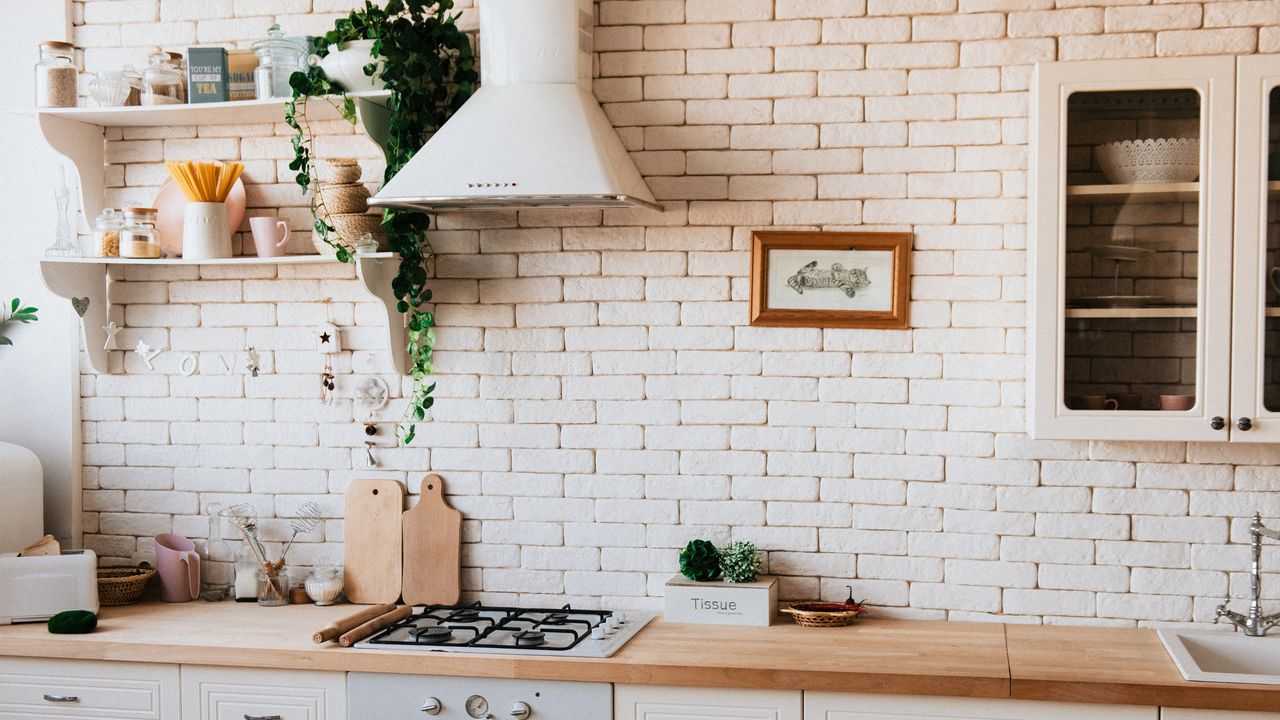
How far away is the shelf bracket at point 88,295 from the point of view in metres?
3.10

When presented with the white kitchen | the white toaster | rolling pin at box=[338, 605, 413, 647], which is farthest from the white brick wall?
the white toaster

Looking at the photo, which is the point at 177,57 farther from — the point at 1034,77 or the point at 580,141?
the point at 1034,77

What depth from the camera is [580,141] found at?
2635mm

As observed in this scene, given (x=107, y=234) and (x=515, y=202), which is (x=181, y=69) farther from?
(x=515, y=202)

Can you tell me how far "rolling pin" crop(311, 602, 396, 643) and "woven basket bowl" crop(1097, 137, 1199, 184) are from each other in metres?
2.07

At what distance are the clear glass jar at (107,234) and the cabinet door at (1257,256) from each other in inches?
111

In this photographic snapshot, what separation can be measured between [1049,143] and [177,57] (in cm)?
233

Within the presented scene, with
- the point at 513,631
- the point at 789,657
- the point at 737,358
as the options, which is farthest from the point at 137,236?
the point at 789,657

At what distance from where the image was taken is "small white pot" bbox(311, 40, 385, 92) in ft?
9.45

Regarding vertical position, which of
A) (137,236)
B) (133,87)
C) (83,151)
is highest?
(133,87)

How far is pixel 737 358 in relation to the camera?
2982 millimetres

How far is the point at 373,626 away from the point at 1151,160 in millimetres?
2132

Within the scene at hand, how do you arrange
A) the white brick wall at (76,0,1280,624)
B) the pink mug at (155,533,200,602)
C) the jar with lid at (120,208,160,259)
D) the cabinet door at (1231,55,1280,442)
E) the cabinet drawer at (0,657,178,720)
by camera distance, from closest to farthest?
the cabinet door at (1231,55,1280,442), the cabinet drawer at (0,657,178,720), the white brick wall at (76,0,1280,624), the jar with lid at (120,208,160,259), the pink mug at (155,533,200,602)

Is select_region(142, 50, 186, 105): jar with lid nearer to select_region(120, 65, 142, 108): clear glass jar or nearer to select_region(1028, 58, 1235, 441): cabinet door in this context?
select_region(120, 65, 142, 108): clear glass jar
